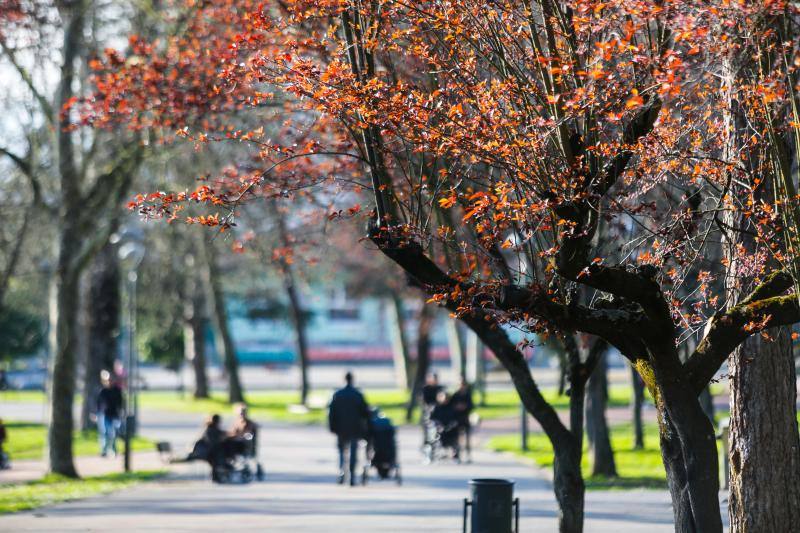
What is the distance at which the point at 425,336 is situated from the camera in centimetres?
3969

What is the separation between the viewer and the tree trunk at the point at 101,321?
35750 millimetres

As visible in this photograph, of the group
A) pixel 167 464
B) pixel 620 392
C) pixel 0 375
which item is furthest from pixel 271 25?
pixel 0 375

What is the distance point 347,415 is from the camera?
20953 mm

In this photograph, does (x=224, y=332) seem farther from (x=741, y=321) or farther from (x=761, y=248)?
(x=741, y=321)

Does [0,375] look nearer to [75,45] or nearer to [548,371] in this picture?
[548,371]

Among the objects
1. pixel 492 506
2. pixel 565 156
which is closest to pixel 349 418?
pixel 492 506

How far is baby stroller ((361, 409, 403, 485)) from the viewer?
21.3 meters

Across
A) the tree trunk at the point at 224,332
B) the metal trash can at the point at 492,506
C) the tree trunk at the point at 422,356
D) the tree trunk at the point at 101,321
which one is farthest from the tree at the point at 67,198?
the tree trunk at the point at 224,332

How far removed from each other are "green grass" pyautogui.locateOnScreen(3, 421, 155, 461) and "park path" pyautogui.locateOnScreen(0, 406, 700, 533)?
4882 mm

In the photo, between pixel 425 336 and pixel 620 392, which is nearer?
pixel 425 336

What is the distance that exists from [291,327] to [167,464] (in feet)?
100

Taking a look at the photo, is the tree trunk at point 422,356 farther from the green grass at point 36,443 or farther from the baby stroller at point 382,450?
the baby stroller at point 382,450

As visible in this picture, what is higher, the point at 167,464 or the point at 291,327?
the point at 291,327

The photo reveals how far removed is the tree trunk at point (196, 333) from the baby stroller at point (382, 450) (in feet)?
92.4
